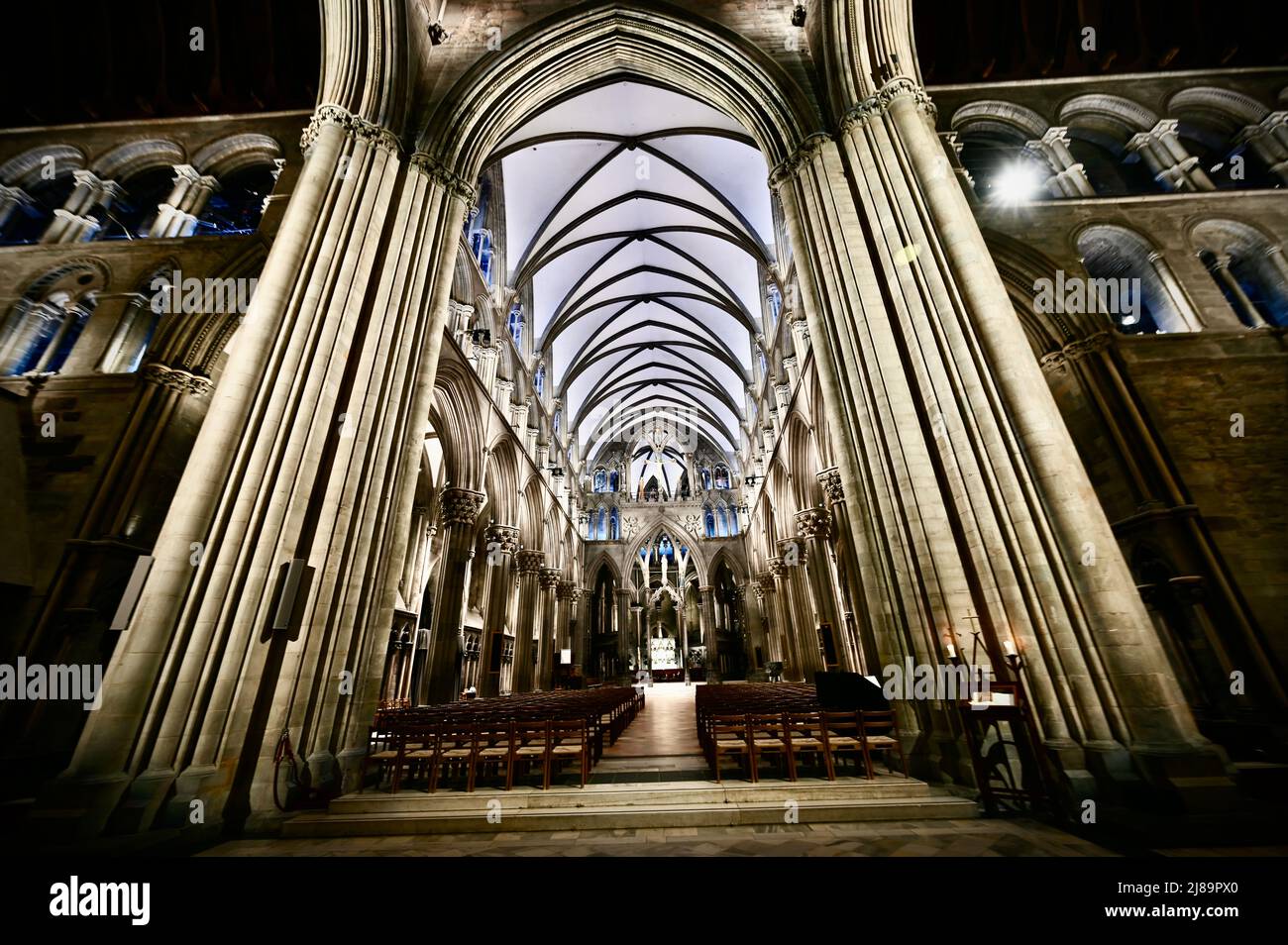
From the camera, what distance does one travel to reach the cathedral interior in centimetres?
410

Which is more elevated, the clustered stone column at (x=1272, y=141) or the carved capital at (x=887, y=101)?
the clustered stone column at (x=1272, y=141)

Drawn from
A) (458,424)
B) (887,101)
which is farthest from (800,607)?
(887,101)

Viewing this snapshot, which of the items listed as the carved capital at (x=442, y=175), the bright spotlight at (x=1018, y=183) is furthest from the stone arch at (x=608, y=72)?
the bright spotlight at (x=1018, y=183)

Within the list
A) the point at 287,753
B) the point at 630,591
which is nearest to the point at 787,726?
the point at 287,753

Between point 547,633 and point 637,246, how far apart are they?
662 inches

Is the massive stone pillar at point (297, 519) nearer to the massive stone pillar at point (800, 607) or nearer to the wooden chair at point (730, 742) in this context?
the wooden chair at point (730, 742)

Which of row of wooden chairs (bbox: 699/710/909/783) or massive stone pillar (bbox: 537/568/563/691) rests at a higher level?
massive stone pillar (bbox: 537/568/563/691)

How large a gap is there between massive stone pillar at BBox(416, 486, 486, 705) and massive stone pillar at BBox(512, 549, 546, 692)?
3.92 metres


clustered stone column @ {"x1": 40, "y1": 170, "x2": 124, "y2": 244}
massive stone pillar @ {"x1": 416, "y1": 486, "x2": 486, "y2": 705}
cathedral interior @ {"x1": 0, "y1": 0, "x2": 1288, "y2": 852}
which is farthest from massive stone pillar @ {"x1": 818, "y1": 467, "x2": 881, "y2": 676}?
clustered stone column @ {"x1": 40, "y1": 170, "x2": 124, "y2": 244}

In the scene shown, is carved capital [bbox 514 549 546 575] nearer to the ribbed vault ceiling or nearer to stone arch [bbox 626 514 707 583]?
the ribbed vault ceiling

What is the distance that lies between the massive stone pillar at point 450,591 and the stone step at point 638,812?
731cm

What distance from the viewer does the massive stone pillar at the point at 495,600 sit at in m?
13.5
